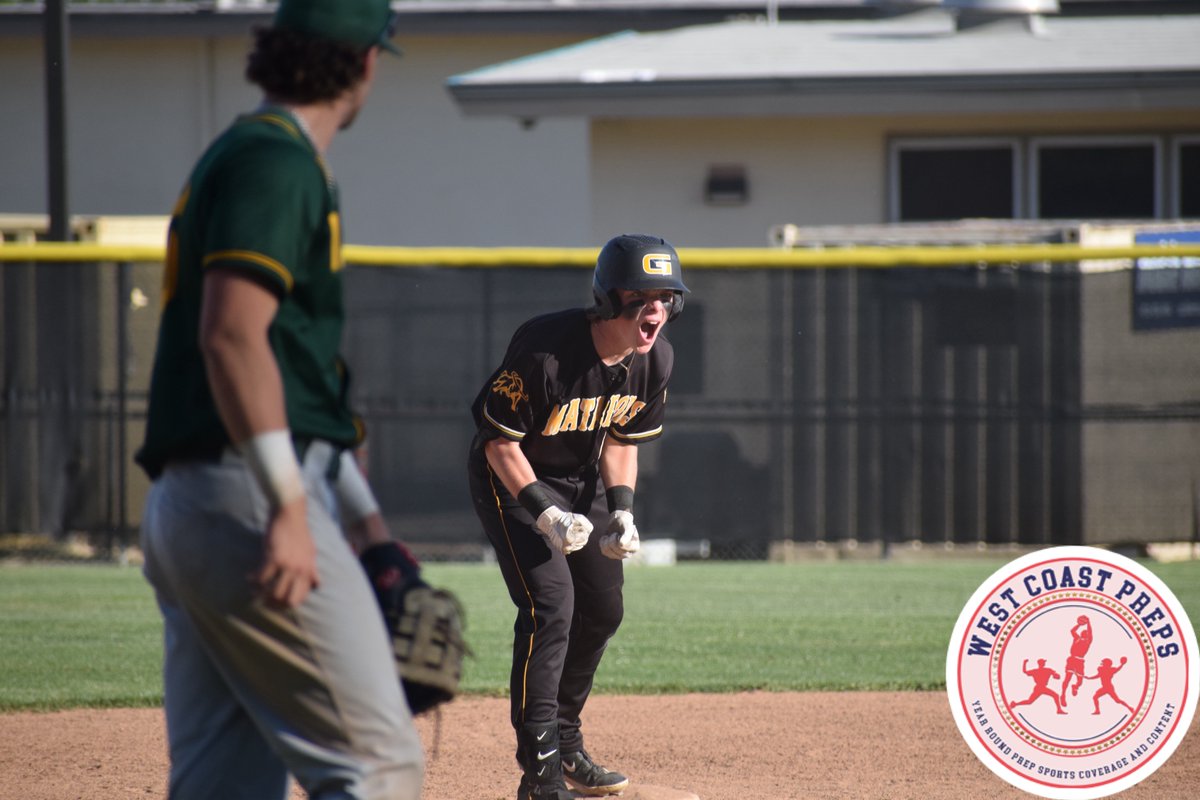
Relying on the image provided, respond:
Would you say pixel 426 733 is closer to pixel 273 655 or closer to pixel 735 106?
pixel 273 655

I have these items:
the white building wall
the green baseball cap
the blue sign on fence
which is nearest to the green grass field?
the blue sign on fence

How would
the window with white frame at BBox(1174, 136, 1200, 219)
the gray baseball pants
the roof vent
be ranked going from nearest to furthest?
the gray baseball pants < the window with white frame at BBox(1174, 136, 1200, 219) < the roof vent

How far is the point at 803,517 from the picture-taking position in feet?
35.2

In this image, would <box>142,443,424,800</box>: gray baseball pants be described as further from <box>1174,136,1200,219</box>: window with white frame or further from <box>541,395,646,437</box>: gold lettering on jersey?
<box>1174,136,1200,219</box>: window with white frame

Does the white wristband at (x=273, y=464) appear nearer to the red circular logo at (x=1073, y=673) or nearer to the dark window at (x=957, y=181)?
the red circular logo at (x=1073, y=673)

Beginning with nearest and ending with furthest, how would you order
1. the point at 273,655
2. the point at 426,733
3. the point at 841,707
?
the point at 273,655, the point at 426,733, the point at 841,707

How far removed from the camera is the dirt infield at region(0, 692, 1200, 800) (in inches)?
196

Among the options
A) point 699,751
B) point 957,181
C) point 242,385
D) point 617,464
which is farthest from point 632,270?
point 957,181

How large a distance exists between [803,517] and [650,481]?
1.19 meters

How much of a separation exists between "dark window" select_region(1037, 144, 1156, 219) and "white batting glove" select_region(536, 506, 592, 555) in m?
10.1

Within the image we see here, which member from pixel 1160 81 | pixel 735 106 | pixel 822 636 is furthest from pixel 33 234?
pixel 1160 81

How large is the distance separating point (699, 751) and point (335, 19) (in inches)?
148

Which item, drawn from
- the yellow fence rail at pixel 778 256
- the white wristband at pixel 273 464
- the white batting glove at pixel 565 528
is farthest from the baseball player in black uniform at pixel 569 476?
the yellow fence rail at pixel 778 256

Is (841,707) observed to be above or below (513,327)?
below
